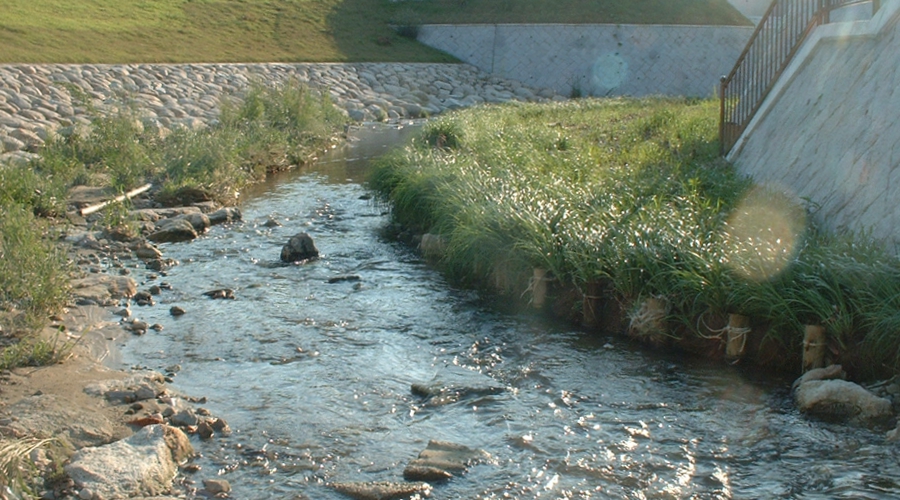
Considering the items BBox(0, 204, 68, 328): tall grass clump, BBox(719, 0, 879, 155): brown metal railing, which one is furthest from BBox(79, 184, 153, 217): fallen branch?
BBox(719, 0, 879, 155): brown metal railing

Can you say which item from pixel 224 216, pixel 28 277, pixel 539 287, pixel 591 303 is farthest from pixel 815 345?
pixel 224 216

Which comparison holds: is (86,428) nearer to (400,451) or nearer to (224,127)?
(400,451)

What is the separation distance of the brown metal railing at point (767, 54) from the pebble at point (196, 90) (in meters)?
9.22

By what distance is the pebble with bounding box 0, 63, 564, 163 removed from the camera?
17.6 m

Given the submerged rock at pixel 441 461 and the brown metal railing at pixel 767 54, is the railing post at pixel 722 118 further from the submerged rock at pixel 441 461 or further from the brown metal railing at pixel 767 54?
the submerged rock at pixel 441 461

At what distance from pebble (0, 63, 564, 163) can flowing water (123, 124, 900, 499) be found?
23.2 feet

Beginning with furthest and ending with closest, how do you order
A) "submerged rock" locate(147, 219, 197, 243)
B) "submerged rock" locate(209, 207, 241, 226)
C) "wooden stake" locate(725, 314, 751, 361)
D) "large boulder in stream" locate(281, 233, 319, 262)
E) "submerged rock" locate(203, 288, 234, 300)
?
"submerged rock" locate(209, 207, 241, 226), "submerged rock" locate(147, 219, 197, 243), "large boulder in stream" locate(281, 233, 319, 262), "submerged rock" locate(203, 288, 234, 300), "wooden stake" locate(725, 314, 751, 361)

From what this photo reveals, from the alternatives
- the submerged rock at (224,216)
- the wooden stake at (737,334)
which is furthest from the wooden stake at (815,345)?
the submerged rock at (224,216)

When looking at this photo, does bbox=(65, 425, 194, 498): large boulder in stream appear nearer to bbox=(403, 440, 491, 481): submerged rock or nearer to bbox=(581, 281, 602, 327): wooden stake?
bbox=(403, 440, 491, 481): submerged rock

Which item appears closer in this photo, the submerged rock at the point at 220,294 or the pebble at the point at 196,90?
the submerged rock at the point at 220,294

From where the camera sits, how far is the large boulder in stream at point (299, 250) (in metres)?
10.3

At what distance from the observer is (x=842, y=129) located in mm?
9250

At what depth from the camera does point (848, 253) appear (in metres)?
6.91

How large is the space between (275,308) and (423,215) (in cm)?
333
